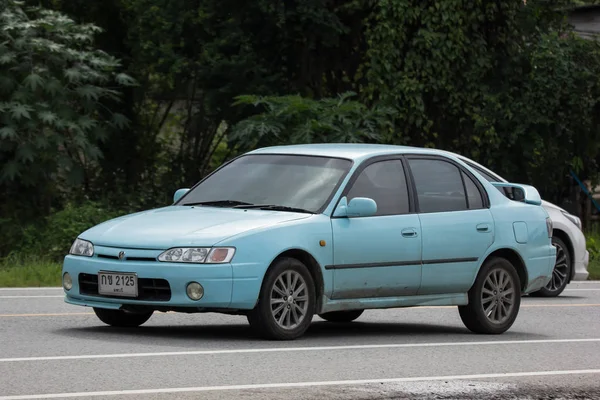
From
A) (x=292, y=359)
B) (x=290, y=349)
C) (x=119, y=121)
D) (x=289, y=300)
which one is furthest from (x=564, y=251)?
(x=119, y=121)

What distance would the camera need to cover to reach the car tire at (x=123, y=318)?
11688 mm

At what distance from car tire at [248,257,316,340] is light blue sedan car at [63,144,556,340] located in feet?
0.04

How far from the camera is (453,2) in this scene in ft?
81.1

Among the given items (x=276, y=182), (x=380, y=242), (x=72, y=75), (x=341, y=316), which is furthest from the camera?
(x=72, y=75)

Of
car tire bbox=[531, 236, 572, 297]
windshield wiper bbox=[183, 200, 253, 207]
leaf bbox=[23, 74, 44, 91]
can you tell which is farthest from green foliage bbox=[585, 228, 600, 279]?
windshield wiper bbox=[183, 200, 253, 207]

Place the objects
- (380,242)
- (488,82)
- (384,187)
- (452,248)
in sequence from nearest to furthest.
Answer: (380,242), (384,187), (452,248), (488,82)

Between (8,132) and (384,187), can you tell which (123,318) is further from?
(8,132)

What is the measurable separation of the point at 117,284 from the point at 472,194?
3543 millimetres

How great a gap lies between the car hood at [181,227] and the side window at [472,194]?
2.01 metres

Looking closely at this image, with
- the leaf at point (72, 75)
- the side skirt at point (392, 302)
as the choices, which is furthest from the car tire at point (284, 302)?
the leaf at point (72, 75)

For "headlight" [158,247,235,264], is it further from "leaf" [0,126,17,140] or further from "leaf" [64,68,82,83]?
"leaf" [64,68,82,83]

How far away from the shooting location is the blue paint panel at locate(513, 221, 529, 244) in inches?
502

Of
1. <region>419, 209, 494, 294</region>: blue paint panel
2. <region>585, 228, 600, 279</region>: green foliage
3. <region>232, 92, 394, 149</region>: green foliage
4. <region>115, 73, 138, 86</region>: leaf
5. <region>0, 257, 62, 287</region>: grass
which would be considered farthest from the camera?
<region>115, 73, 138, 86</region>: leaf

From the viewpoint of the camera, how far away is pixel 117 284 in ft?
35.4
